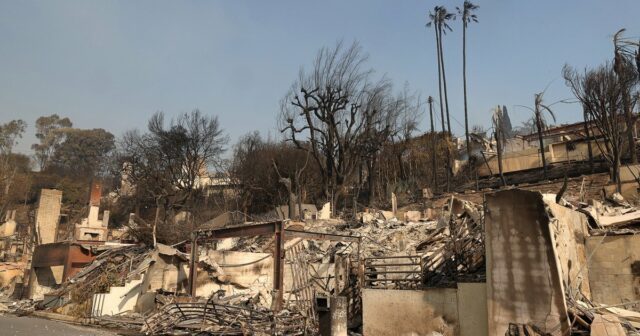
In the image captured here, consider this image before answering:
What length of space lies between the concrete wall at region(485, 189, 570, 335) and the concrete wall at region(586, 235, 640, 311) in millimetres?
3546

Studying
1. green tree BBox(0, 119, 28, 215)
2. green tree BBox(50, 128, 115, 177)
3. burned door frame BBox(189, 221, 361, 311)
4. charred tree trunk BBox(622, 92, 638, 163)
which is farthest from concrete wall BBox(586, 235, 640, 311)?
green tree BBox(50, 128, 115, 177)

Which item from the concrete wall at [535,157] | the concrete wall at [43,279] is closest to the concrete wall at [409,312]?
the concrete wall at [43,279]

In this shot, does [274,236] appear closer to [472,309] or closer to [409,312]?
[409,312]

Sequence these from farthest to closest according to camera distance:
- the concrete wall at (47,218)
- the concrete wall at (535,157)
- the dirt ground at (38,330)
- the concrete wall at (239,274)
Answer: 1. the concrete wall at (535,157)
2. the concrete wall at (47,218)
3. the concrete wall at (239,274)
4. the dirt ground at (38,330)

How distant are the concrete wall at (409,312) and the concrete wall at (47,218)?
25201mm

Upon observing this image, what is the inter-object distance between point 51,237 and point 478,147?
32.7 m

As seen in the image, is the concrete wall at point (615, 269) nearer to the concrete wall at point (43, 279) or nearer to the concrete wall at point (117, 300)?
the concrete wall at point (117, 300)

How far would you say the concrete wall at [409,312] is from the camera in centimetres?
1171

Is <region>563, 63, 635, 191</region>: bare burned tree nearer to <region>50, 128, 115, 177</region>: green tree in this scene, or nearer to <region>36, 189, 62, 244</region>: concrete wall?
<region>36, 189, 62, 244</region>: concrete wall

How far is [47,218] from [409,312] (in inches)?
1058

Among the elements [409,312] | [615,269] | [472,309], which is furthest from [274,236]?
[615,269]

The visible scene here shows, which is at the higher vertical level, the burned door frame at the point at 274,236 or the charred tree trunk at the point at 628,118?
the charred tree trunk at the point at 628,118

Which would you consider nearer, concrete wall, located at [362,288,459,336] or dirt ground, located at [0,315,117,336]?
concrete wall, located at [362,288,459,336]

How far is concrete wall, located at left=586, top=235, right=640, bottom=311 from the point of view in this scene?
12.3m
